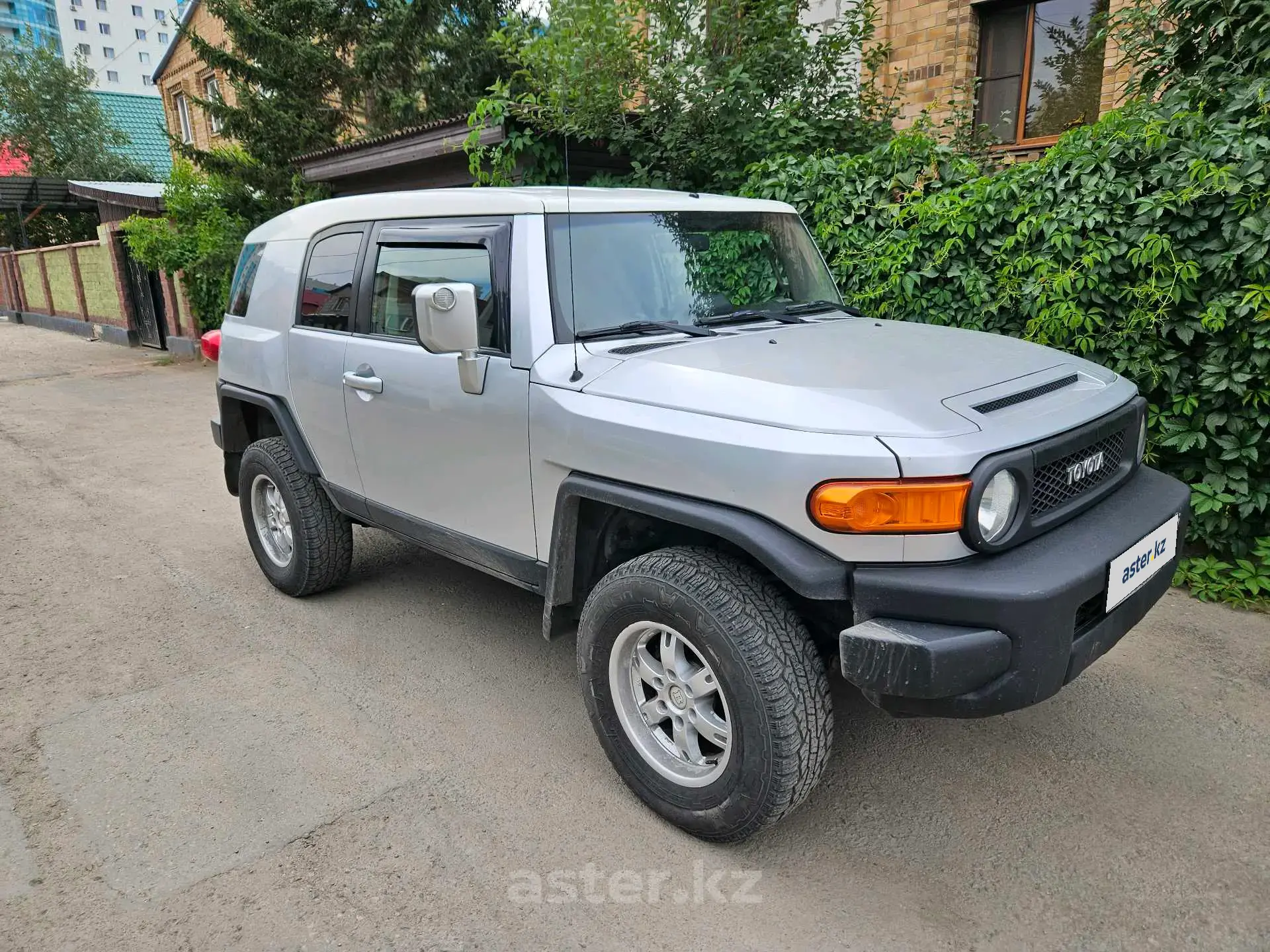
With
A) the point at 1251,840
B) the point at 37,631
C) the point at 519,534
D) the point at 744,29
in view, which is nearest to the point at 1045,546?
the point at 1251,840

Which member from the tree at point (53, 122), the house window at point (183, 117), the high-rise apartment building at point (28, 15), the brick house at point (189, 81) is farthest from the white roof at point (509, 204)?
the high-rise apartment building at point (28, 15)

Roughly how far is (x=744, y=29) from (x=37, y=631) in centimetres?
681

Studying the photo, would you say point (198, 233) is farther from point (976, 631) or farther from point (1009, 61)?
point (976, 631)

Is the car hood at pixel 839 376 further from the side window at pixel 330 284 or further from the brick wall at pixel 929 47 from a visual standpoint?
the brick wall at pixel 929 47

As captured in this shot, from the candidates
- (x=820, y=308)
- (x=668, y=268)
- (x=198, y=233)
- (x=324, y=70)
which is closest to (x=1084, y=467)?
(x=820, y=308)

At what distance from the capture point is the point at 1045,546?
8.08ft

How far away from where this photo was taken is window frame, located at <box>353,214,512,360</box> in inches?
125

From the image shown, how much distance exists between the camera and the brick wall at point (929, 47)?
9352 mm

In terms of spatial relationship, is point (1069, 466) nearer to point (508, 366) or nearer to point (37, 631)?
point (508, 366)

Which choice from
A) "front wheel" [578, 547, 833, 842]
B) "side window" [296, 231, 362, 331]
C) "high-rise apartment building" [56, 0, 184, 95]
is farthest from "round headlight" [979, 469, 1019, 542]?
"high-rise apartment building" [56, 0, 184, 95]

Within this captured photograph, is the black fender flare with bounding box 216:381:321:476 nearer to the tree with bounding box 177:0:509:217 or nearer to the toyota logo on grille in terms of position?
the toyota logo on grille

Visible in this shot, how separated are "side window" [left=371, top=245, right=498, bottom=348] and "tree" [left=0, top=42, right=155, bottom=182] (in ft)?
126

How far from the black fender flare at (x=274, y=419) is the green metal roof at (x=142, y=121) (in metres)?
44.1

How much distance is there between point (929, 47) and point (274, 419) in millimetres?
8329
